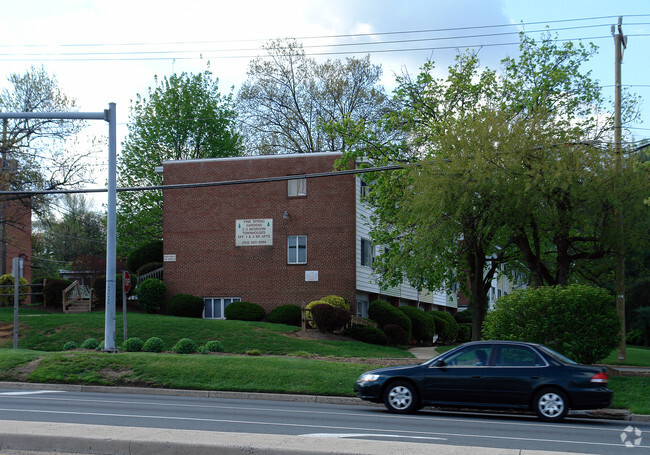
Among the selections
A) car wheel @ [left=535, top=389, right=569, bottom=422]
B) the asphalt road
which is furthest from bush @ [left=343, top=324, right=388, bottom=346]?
car wheel @ [left=535, top=389, right=569, bottom=422]

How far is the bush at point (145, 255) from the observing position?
4391cm

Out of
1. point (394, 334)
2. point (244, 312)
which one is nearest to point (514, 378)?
point (394, 334)

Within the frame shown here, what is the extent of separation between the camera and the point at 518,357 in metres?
14.2

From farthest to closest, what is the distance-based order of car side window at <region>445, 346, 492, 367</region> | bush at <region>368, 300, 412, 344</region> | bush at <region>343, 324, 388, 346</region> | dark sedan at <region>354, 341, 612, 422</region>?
bush at <region>368, 300, 412, 344</region> → bush at <region>343, 324, 388, 346</region> → car side window at <region>445, 346, 492, 367</region> → dark sedan at <region>354, 341, 612, 422</region>

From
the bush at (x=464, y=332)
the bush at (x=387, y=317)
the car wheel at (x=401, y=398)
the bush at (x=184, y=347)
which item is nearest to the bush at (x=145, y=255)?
the bush at (x=387, y=317)

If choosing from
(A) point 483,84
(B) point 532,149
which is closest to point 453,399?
(B) point 532,149

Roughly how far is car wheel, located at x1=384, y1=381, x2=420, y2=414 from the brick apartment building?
66.7 feet

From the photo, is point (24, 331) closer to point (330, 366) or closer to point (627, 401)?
point (330, 366)

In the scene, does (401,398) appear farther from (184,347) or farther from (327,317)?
(327,317)

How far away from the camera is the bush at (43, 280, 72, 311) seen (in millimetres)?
36312

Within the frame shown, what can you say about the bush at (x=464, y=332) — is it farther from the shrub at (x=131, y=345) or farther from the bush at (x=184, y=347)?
the shrub at (x=131, y=345)

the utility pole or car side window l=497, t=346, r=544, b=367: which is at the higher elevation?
the utility pole

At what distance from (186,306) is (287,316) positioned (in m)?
5.42

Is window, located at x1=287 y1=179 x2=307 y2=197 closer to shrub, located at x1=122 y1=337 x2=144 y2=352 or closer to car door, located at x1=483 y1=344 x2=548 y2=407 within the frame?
shrub, located at x1=122 y1=337 x2=144 y2=352
